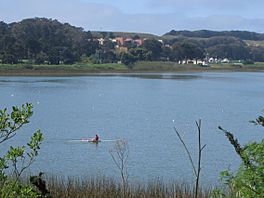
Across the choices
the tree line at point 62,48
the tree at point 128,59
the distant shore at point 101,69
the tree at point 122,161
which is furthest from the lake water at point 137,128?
the tree at point 128,59

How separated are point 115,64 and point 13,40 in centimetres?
2228

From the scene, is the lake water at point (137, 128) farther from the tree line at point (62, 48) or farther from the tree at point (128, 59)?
the tree at point (128, 59)

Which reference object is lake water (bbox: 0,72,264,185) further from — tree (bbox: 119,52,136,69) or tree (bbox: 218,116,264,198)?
tree (bbox: 119,52,136,69)

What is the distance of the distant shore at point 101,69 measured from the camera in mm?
98125

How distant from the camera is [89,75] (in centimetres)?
10738

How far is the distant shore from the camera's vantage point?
98.1 metres

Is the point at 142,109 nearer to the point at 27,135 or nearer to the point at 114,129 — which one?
the point at 114,129

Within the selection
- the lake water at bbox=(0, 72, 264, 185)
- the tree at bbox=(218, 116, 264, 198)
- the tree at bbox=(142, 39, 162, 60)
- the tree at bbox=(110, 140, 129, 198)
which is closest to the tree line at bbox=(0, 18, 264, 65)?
the tree at bbox=(142, 39, 162, 60)

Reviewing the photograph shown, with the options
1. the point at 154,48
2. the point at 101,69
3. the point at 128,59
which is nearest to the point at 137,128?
the point at 101,69

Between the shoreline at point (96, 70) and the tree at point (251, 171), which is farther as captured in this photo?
the shoreline at point (96, 70)

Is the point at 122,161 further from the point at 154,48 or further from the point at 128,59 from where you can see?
the point at 154,48

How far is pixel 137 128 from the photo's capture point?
120 ft

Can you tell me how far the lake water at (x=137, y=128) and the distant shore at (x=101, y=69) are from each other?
28939 millimetres

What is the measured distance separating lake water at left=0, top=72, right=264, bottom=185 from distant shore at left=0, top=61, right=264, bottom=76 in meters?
28.9
